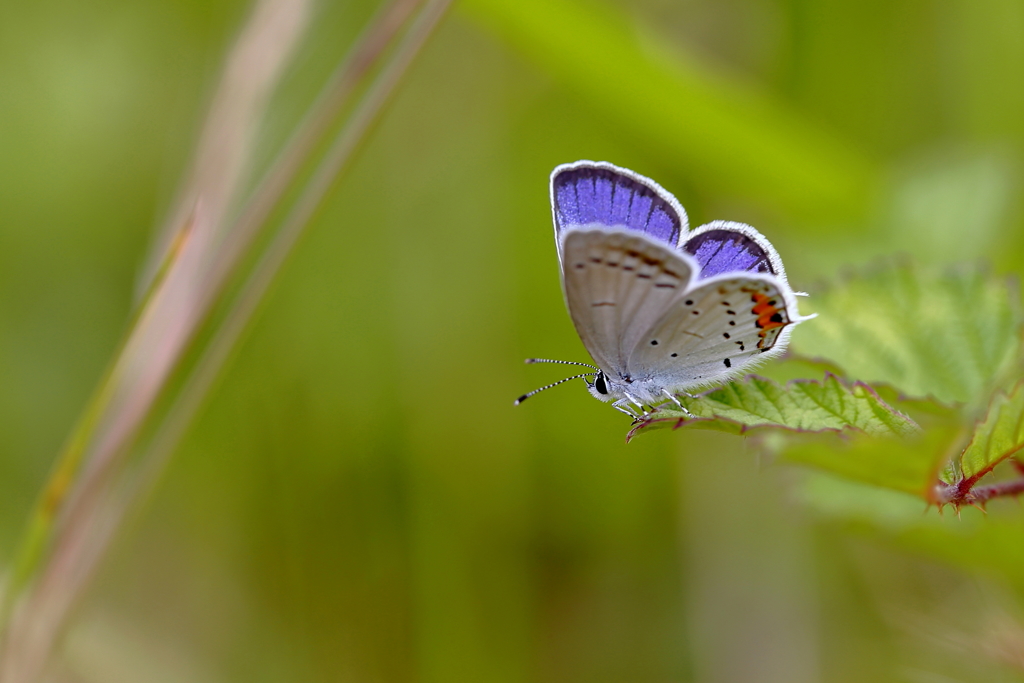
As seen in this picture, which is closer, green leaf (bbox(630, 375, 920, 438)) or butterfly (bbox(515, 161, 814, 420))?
green leaf (bbox(630, 375, 920, 438))

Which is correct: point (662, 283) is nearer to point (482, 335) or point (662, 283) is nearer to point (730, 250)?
point (730, 250)

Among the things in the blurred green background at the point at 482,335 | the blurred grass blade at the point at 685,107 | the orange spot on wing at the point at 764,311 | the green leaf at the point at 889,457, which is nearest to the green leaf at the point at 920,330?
the orange spot on wing at the point at 764,311

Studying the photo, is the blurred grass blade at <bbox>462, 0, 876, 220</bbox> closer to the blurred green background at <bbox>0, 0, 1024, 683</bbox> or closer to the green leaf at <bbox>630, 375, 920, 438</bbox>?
the blurred green background at <bbox>0, 0, 1024, 683</bbox>

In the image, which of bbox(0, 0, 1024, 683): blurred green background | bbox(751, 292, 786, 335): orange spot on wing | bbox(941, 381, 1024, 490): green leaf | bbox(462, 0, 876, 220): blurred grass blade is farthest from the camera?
bbox(0, 0, 1024, 683): blurred green background

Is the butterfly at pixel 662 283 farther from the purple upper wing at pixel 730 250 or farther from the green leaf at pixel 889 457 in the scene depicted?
the green leaf at pixel 889 457

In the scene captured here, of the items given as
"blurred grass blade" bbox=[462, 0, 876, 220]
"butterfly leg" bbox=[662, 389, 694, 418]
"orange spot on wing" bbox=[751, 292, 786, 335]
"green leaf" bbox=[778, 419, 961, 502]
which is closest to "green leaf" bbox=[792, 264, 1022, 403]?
"orange spot on wing" bbox=[751, 292, 786, 335]

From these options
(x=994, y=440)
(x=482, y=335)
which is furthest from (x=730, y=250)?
(x=482, y=335)
